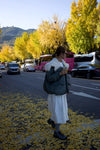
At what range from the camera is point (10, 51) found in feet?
289

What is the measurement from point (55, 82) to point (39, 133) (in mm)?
1213

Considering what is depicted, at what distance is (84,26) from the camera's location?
28.8 meters

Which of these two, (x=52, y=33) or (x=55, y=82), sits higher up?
(x=52, y=33)

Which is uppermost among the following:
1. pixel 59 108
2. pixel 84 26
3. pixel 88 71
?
pixel 84 26

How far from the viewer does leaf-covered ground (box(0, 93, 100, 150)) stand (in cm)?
324

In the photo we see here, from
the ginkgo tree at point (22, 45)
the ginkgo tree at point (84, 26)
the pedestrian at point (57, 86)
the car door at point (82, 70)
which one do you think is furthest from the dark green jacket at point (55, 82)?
the ginkgo tree at point (22, 45)

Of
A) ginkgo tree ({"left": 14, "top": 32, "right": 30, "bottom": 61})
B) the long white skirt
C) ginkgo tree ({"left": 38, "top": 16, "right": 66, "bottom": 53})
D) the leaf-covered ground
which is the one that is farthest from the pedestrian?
ginkgo tree ({"left": 14, "top": 32, "right": 30, "bottom": 61})

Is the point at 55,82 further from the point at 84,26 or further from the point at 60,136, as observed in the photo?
the point at 84,26

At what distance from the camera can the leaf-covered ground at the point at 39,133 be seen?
324 centimetres

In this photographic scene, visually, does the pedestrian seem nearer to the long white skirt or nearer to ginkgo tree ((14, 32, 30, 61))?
the long white skirt

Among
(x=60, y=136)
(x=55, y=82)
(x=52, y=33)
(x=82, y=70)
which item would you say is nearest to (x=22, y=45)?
(x=52, y=33)

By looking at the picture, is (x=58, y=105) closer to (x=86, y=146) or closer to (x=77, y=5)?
(x=86, y=146)

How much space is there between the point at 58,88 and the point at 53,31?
114 feet

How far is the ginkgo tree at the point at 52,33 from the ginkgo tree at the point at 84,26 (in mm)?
7587
